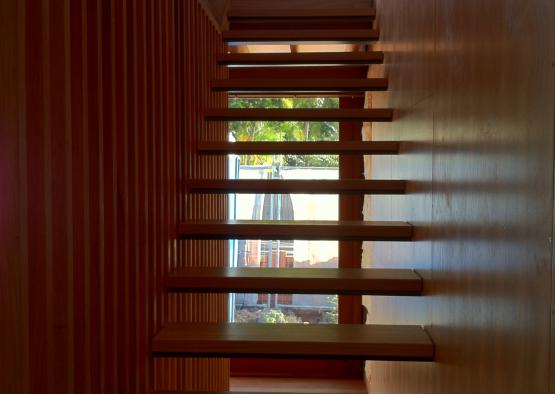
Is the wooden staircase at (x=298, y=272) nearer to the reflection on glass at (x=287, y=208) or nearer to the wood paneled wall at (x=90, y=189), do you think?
the wood paneled wall at (x=90, y=189)

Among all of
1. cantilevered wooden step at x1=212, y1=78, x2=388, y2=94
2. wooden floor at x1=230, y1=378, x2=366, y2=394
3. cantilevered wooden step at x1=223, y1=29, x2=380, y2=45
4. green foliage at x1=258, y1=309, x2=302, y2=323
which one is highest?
cantilevered wooden step at x1=223, y1=29, x2=380, y2=45

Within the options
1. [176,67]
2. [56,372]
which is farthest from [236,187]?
[56,372]

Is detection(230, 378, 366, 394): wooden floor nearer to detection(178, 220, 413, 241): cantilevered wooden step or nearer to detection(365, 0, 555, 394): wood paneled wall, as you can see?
detection(365, 0, 555, 394): wood paneled wall

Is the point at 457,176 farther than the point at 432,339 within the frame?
No

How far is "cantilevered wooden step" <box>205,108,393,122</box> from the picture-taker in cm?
277

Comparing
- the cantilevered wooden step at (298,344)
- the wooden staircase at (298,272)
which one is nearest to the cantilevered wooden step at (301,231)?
the wooden staircase at (298,272)

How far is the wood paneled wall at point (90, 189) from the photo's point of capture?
953mm

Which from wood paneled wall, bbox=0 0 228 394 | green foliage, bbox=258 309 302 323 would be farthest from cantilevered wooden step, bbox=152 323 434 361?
green foliage, bbox=258 309 302 323

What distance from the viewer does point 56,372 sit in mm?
1142

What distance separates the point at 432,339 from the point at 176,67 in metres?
1.45

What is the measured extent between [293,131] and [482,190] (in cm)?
450

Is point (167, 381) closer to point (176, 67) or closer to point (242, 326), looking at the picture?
point (242, 326)

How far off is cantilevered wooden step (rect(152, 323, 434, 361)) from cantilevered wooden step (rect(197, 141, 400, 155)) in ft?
3.17

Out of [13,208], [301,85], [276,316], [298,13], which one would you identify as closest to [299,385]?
[276,316]
